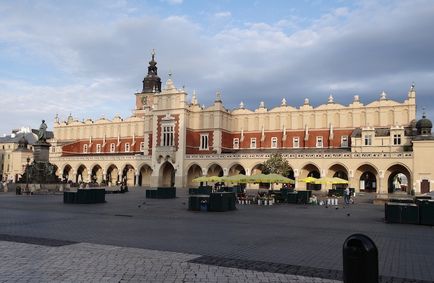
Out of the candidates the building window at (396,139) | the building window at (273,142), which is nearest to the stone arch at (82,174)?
the building window at (273,142)

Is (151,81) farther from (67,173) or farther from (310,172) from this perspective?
(310,172)

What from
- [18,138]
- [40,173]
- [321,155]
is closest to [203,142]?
[321,155]

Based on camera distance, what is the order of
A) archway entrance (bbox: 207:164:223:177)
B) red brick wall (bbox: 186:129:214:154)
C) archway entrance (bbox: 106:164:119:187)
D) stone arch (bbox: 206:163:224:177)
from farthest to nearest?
archway entrance (bbox: 106:164:119:187), red brick wall (bbox: 186:129:214:154), archway entrance (bbox: 207:164:223:177), stone arch (bbox: 206:163:224:177)

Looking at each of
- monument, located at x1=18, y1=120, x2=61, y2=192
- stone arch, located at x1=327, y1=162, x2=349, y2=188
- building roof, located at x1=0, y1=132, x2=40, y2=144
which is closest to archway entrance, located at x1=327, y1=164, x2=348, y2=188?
stone arch, located at x1=327, y1=162, x2=349, y2=188

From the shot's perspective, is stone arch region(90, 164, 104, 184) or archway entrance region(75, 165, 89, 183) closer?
stone arch region(90, 164, 104, 184)

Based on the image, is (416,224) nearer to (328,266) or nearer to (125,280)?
(328,266)

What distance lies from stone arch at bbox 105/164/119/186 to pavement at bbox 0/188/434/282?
56344 millimetres

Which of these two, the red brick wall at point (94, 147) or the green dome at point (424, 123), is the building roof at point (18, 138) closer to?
the red brick wall at point (94, 147)

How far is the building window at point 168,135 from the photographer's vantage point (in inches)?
2502

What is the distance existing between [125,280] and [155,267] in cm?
110

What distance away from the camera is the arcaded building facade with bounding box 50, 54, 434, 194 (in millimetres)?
49719

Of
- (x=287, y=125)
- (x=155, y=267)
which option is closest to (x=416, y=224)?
(x=155, y=267)

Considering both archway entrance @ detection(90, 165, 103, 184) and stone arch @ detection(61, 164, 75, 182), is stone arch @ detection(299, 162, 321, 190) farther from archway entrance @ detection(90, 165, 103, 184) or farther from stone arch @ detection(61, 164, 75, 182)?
stone arch @ detection(61, 164, 75, 182)

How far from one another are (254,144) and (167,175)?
1473cm
